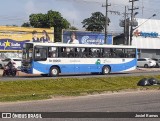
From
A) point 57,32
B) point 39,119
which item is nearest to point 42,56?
point 39,119

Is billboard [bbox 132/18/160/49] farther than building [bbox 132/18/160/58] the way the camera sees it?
No

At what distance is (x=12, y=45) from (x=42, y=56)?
92.5ft

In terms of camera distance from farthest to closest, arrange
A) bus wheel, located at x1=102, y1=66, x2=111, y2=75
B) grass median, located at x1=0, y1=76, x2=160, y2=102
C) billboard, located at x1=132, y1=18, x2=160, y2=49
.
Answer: billboard, located at x1=132, y1=18, x2=160, y2=49 → bus wheel, located at x1=102, y1=66, x2=111, y2=75 → grass median, located at x1=0, y1=76, x2=160, y2=102

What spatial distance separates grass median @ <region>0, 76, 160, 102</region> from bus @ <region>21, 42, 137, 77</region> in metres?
7.43

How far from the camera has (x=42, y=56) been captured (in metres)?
30.9

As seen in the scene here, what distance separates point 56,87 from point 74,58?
11.7m

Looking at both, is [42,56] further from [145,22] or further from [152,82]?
[145,22]

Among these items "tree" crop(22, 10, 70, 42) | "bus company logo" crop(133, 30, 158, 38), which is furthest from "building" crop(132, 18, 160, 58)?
"tree" crop(22, 10, 70, 42)

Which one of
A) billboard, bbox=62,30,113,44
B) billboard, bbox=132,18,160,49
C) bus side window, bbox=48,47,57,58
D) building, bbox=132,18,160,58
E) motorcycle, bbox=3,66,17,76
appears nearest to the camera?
bus side window, bbox=48,47,57,58

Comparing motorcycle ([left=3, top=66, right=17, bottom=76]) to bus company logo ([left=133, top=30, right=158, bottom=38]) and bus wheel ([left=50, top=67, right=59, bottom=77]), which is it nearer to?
bus wheel ([left=50, top=67, right=59, bottom=77])

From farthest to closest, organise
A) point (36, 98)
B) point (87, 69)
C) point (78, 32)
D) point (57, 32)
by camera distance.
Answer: point (57, 32)
point (78, 32)
point (87, 69)
point (36, 98)

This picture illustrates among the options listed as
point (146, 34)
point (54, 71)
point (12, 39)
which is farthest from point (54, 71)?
point (146, 34)

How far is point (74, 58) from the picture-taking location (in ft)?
108

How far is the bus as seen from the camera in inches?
1215
